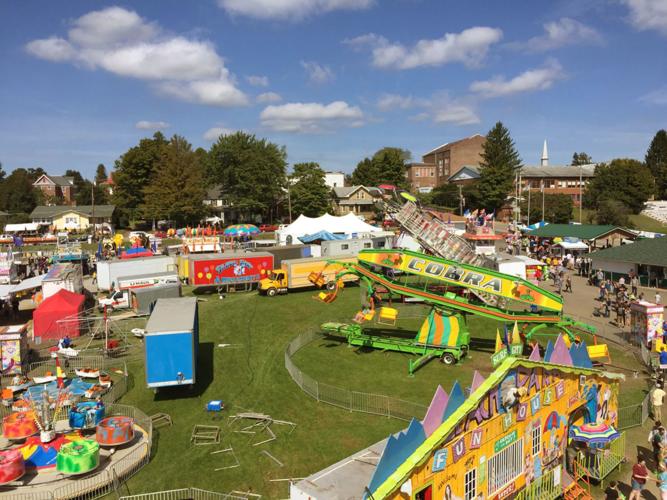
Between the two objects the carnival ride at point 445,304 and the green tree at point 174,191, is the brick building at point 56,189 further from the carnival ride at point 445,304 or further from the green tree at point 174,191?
the carnival ride at point 445,304

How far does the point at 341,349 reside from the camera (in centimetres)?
2362

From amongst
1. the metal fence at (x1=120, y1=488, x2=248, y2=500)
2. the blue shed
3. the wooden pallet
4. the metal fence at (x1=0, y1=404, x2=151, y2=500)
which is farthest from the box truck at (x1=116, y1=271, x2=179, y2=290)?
the metal fence at (x1=120, y1=488, x2=248, y2=500)

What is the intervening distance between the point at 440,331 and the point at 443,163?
336 ft

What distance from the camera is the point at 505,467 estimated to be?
32.3 ft

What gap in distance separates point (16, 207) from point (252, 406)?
374ft

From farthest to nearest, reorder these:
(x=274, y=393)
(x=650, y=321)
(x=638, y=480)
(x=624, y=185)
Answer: (x=624, y=185)
(x=650, y=321)
(x=274, y=393)
(x=638, y=480)

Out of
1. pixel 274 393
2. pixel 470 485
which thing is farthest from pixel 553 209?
pixel 470 485

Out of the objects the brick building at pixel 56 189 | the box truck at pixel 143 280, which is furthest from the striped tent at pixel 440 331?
the brick building at pixel 56 189

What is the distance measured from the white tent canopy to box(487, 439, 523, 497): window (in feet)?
140

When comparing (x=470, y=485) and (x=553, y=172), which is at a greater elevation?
(x=553, y=172)

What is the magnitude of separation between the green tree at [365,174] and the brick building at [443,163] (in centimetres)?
1076

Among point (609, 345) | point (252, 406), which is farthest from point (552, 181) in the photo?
point (252, 406)

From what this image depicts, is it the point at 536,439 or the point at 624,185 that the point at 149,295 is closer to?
the point at 536,439

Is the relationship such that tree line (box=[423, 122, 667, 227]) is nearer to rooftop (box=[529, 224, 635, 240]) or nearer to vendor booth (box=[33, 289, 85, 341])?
rooftop (box=[529, 224, 635, 240])
